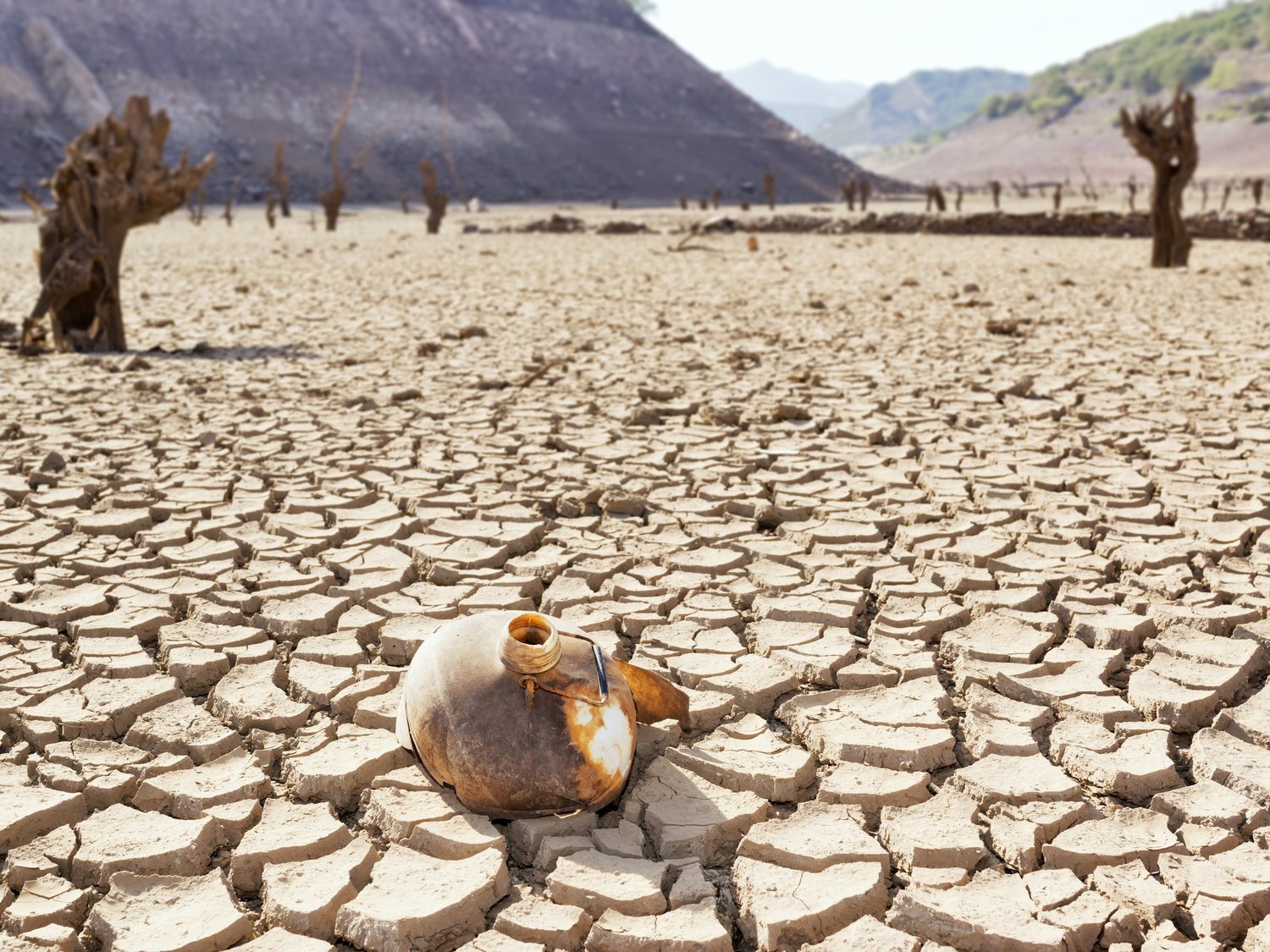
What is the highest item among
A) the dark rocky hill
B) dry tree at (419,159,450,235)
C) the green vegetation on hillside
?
the green vegetation on hillside

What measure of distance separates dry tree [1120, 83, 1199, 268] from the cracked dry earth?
221 inches

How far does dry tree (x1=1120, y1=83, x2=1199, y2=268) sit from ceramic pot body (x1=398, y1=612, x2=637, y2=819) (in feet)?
36.3

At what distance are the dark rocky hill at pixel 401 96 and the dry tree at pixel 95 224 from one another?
101 ft

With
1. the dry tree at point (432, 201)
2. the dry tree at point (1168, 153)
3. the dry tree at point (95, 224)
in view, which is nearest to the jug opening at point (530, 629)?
the dry tree at point (95, 224)

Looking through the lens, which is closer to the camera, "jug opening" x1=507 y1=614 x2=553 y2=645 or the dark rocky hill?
"jug opening" x1=507 y1=614 x2=553 y2=645

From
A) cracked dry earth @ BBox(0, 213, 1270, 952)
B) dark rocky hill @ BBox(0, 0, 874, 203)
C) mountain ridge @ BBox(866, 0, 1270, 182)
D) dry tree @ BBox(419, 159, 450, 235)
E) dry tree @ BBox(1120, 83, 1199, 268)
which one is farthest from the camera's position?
mountain ridge @ BBox(866, 0, 1270, 182)

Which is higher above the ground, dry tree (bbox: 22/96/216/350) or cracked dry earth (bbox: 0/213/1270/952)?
dry tree (bbox: 22/96/216/350)

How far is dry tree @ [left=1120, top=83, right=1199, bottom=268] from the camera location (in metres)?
11.1

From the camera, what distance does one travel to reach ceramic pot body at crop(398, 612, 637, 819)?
1.87 m

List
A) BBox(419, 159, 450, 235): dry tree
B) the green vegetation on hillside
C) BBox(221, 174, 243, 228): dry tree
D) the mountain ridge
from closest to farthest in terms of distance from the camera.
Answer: BBox(419, 159, 450, 235): dry tree
BBox(221, 174, 243, 228): dry tree
the mountain ridge
the green vegetation on hillside

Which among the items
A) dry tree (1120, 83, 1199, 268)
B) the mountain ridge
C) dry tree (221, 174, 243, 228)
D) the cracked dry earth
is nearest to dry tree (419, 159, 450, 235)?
dry tree (221, 174, 243, 228)

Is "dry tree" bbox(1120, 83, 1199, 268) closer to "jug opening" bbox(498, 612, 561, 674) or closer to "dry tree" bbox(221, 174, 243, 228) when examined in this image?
"jug opening" bbox(498, 612, 561, 674)

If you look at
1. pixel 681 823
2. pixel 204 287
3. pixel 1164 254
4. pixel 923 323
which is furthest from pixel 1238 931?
pixel 1164 254

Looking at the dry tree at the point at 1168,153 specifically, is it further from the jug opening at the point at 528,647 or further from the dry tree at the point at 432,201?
the dry tree at the point at 432,201
